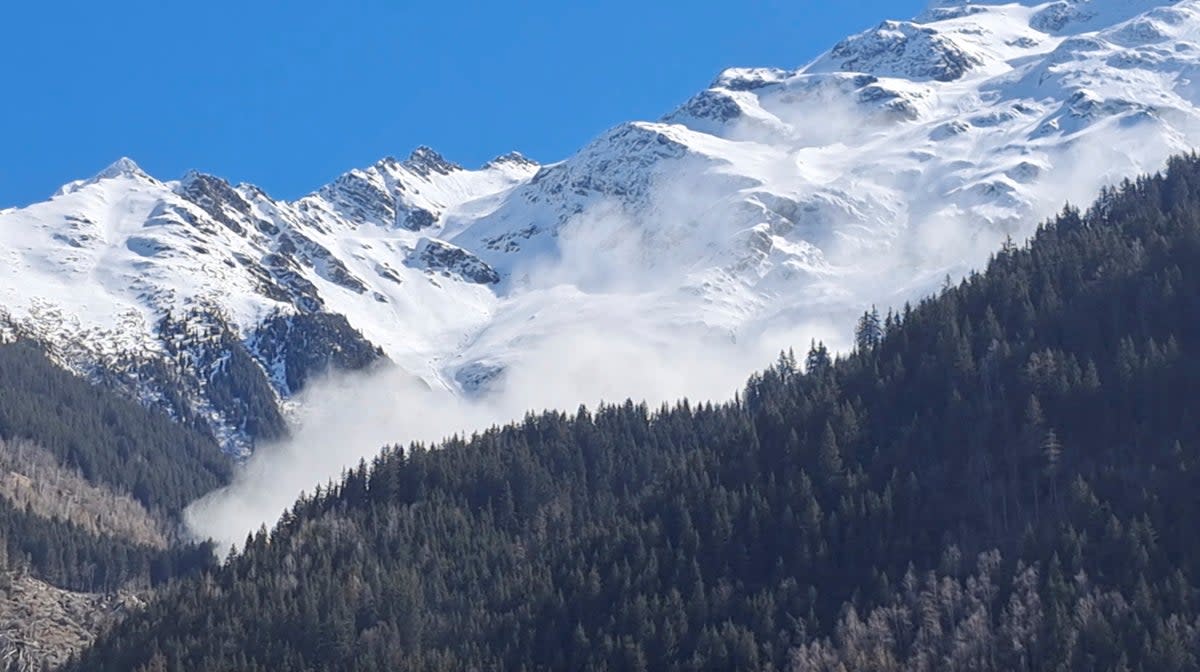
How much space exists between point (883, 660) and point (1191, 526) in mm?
32282

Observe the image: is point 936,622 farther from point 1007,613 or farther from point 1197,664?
point 1197,664

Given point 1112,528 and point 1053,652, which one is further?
point 1112,528

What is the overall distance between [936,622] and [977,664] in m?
9.85

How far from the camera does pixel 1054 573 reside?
641 feet

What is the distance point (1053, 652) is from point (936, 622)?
656 inches

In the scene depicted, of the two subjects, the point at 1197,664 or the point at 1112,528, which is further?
the point at 1112,528

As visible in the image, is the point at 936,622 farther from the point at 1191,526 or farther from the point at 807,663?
the point at 1191,526

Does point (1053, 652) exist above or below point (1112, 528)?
below

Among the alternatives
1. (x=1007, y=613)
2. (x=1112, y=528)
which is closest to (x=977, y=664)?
(x=1007, y=613)

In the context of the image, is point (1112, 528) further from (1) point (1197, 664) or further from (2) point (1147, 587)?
(1) point (1197, 664)

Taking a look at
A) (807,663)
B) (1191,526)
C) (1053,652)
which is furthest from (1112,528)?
(807,663)

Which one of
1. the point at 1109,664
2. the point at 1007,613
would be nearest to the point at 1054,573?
the point at 1007,613

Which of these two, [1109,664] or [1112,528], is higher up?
[1112,528]

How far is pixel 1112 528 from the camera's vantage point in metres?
198
